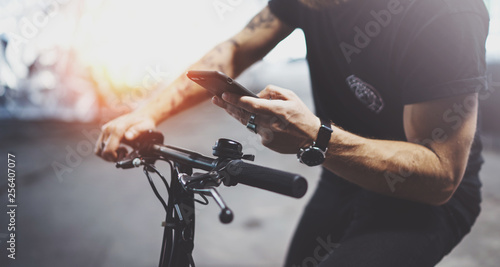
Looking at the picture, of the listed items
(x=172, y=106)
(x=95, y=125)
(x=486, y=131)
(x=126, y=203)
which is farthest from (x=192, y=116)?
(x=172, y=106)

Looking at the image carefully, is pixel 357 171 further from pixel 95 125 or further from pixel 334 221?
pixel 95 125

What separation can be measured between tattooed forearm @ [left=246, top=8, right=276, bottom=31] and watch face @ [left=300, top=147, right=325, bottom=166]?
3.24ft

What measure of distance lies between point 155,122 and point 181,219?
2.06ft

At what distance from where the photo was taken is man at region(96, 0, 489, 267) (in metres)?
1.10

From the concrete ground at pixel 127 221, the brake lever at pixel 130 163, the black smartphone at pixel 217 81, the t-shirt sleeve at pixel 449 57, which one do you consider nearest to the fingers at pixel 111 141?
the brake lever at pixel 130 163

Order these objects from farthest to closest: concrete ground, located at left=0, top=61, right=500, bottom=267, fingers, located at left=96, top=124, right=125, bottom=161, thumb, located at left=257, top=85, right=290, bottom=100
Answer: concrete ground, located at left=0, top=61, right=500, bottom=267 → fingers, located at left=96, top=124, right=125, bottom=161 → thumb, located at left=257, top=85, right=290, bottom=100

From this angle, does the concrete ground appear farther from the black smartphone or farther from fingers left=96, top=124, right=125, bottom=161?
the black smartphone

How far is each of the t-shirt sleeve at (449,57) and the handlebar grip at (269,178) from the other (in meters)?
0.69

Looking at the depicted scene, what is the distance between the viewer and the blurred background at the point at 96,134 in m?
3.71

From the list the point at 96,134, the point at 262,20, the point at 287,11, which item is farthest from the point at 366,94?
the point at 96,134

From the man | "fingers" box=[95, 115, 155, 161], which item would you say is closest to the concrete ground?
"fingers" box=[95, 115, 155, 161]

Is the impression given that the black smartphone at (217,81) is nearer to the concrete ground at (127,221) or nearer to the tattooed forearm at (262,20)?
the tattooed forearm at (262,20)

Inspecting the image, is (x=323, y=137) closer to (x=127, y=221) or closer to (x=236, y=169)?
(x=236, y=169)

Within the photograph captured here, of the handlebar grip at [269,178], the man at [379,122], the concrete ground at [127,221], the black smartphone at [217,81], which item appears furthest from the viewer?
the concrete ground at [127,221]
